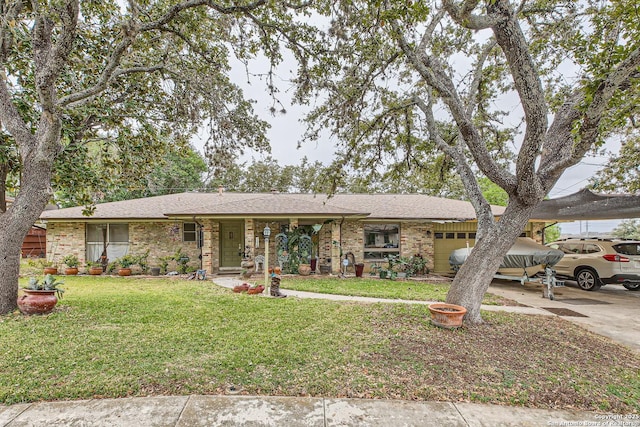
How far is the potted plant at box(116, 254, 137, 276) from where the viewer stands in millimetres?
11641

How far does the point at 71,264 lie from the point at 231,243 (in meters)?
6.23

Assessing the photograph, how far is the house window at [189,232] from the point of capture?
12695 millimetres

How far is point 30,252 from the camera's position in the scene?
57.3 feet

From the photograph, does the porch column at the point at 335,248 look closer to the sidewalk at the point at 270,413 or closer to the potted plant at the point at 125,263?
the potted plant at the point at 125,263

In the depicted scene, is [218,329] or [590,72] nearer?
[590,72]

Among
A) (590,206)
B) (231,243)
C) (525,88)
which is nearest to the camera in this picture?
(525,88)

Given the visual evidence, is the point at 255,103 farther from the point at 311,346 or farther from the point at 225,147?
the point at 311,346

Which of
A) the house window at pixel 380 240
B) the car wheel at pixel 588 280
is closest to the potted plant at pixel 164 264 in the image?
the house window at pixel 380 240

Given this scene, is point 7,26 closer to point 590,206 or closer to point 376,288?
point 376,288

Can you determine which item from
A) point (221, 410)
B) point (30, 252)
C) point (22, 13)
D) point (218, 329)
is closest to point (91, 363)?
point (218, 329)

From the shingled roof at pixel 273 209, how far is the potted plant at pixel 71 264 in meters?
1.59

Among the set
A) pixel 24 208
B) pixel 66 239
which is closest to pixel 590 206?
pixel 24 208

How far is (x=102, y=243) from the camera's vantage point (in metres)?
12.5

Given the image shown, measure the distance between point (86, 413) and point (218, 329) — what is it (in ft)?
7.77
